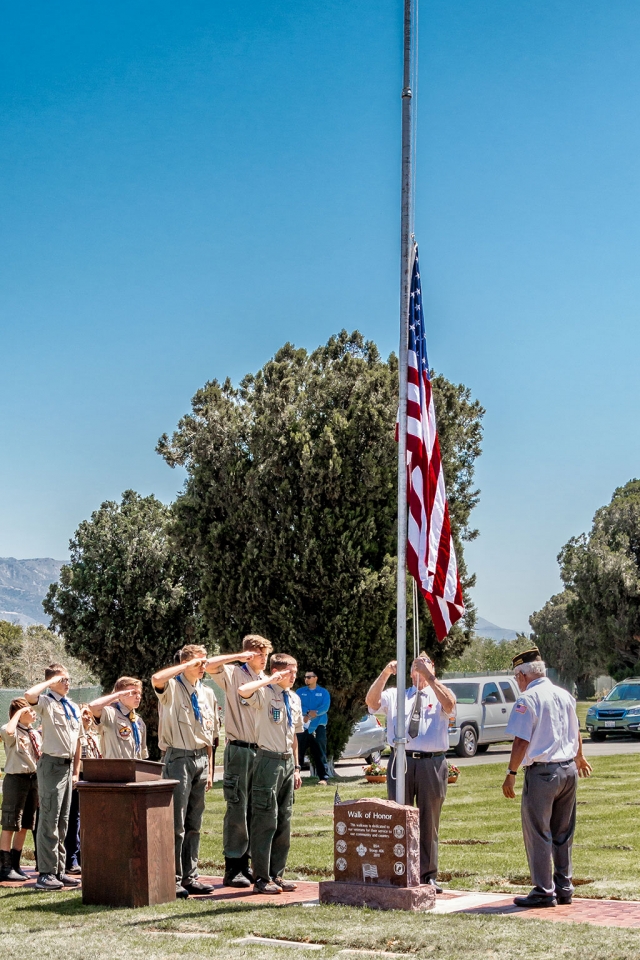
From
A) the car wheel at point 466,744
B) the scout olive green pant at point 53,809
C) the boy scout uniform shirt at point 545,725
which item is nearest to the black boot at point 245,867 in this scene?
the scout olive green pant at point 53,809

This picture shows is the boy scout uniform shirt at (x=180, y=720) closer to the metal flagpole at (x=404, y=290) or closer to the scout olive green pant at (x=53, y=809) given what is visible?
the scout olive green pant at (x=53, y=809)

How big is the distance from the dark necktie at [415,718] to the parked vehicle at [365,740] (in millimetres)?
16379

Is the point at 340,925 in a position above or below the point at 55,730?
below

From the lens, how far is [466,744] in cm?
2598

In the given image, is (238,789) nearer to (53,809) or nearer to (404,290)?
(53,809)

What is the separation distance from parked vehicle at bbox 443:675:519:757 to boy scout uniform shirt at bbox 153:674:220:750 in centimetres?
1629

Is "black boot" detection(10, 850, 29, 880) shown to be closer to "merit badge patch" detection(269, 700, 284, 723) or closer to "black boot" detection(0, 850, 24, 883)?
"black boot" detection(0, 850, 24, 883)

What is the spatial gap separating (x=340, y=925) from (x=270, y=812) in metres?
1.89

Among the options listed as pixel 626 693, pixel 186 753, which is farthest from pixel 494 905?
pixel 626 693

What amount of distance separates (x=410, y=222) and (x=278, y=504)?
50.5 ft

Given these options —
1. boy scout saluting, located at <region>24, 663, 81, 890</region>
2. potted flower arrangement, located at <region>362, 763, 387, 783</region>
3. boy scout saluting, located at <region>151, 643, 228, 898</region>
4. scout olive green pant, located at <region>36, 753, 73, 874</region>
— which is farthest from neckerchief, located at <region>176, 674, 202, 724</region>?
potted flower arrangement, located at <region>362, 763, 387, 783</region>

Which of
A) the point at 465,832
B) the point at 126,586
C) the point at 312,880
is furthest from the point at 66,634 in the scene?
the point at 312,880

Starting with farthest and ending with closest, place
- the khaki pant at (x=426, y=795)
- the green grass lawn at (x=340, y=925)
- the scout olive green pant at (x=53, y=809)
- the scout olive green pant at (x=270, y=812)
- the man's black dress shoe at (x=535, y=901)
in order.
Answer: the scout olive green pant at (x=53, y=809) → the scout olive green pant at (x=270, y=812) → the khaki pant at (x=426, y=795) → the man's black dress shoe at (x=535, y=901) → the green grass lawn at (x=340, y=925)

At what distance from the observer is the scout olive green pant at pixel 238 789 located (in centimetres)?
985
